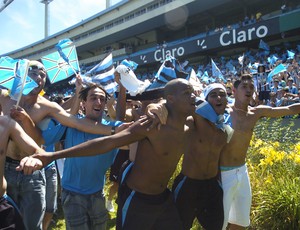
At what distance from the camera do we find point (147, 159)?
9.89 ft

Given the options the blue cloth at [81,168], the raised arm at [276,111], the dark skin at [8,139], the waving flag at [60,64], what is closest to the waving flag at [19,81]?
the dark skin at [8,139]

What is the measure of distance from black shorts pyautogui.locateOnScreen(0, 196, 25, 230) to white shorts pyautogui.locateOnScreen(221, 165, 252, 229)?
2316 mm

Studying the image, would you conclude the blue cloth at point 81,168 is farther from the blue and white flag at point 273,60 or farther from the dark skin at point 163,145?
the blue and white flag at point 273,60

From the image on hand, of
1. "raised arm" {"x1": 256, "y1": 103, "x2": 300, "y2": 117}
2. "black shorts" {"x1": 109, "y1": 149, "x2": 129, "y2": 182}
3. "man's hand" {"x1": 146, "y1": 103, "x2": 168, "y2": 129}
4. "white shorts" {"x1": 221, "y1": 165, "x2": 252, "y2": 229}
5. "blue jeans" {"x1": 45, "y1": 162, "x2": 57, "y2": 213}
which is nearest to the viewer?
"man's hand" {"x1": 146, "y1": 103, "x2": 168, "y2": 129}

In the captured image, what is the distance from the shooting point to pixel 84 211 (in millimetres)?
3316

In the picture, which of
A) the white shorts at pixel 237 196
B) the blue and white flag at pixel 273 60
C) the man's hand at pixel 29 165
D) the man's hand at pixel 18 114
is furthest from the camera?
the blue and white flag at pixel 273 60

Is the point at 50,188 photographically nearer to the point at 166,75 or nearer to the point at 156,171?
the point at 156,171

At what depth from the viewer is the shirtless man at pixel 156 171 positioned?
294 centimetres

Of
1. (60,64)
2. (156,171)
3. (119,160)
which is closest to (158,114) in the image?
(156,171)

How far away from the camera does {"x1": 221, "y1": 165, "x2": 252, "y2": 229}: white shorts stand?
4.06 metres

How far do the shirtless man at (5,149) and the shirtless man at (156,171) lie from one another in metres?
0.84

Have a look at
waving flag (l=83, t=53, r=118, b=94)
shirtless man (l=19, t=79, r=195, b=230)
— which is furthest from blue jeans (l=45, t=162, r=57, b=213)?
shirtless man (l=19, t=79, r=195, b=230)

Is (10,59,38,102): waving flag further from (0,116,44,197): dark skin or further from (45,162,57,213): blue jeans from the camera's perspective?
(45,162,57,213): blue jeans

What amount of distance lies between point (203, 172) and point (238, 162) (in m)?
0.72
